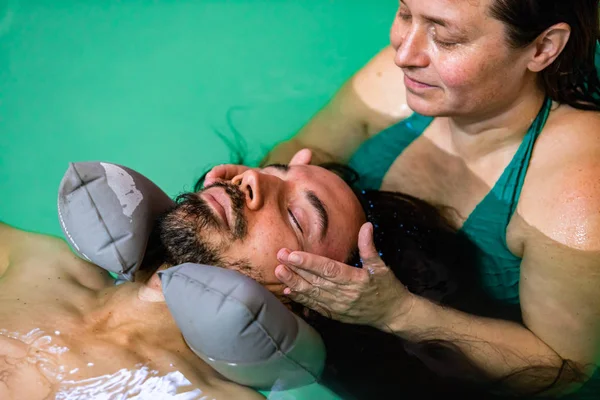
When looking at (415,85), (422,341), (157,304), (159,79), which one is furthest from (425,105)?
(159,79)

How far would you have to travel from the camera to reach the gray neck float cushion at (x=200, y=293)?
1.39 metres

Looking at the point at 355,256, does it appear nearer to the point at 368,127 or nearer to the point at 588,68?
the point at 368,127

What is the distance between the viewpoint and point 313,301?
1.65 metres

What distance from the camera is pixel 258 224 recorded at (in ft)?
5.31

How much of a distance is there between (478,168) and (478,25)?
57 centimetres

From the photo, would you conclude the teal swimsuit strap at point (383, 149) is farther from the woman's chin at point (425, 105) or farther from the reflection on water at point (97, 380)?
the reflection on water at point (97, 380)

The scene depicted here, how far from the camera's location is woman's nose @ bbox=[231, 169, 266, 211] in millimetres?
1615

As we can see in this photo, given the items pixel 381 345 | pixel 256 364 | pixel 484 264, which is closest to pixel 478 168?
pixel 484 264

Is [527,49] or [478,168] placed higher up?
[527,49]

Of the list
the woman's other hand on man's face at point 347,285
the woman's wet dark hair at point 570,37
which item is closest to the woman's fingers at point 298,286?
the woman's other hand on man's face at point 347,285

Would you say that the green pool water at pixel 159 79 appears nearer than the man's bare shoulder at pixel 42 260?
No

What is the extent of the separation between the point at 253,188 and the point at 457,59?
59cm

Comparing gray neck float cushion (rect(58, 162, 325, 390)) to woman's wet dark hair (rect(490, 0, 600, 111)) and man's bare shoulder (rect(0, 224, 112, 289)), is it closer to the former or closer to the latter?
man's bare shoulder (rect(0, 224, 112, 289))

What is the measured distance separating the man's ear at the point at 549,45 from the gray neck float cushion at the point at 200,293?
34.2 inches
